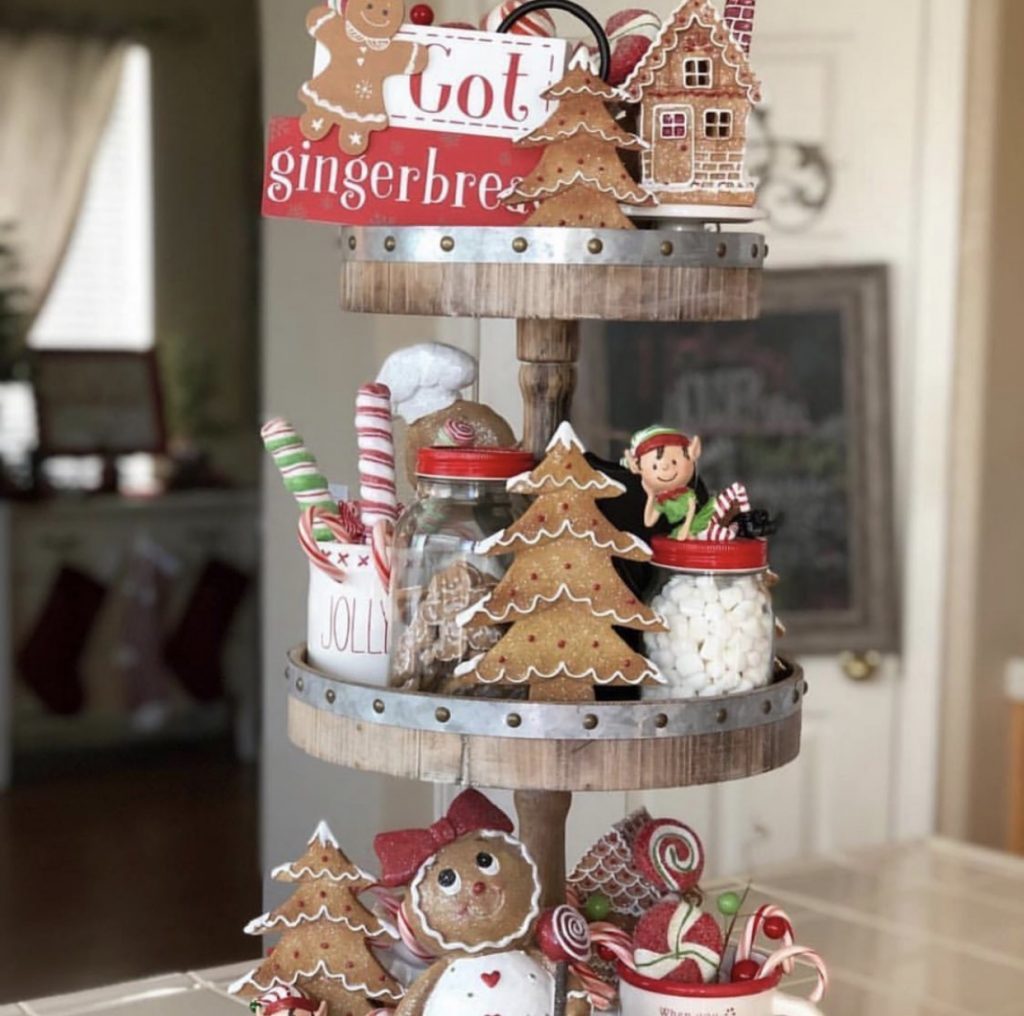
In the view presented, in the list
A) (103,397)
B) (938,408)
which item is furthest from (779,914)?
(103,397)

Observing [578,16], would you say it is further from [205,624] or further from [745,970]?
[205,624]

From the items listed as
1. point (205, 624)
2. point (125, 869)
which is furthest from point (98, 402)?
point (125, 869)

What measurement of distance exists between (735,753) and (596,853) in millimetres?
213

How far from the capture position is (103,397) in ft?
17.2

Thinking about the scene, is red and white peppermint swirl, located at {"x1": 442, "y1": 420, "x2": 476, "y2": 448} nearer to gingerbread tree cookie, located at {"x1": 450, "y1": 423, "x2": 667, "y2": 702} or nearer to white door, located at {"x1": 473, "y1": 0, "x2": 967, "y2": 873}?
gingerbread tree cookie, located at {"x1": 450, "y1": 423, "x2": 667, "y2": 702}

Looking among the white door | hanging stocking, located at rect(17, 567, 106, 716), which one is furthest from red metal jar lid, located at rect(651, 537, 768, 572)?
hanging stocking, located at rect(17, 567, 106, 716)

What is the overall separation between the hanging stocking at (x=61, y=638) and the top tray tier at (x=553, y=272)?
4070mm

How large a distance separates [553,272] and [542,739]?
0.83 feet

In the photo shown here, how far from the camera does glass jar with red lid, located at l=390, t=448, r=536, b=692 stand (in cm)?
96

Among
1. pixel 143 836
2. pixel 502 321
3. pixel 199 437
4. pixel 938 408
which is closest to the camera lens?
pixel 502 321

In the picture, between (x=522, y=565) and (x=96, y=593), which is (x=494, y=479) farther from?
(x=96, y=593)

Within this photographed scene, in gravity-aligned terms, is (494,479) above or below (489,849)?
above

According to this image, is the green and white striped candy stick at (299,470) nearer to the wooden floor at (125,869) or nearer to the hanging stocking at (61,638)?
the wooden floor at (125,869)

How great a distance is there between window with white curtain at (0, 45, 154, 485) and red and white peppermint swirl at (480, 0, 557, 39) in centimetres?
474
